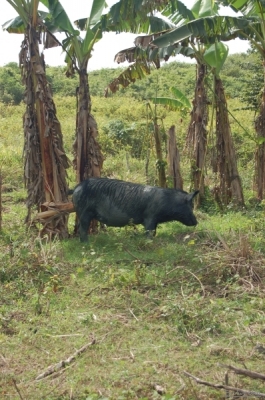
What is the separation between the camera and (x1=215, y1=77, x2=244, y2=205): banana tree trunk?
11.7 m

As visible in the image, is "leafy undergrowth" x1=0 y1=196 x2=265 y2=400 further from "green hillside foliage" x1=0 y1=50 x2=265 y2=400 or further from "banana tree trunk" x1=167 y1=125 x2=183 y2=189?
"banana tree trunk" x1=167 y1=125 x2=183 y2=189

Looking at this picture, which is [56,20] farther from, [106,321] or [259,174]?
→ [106,321]

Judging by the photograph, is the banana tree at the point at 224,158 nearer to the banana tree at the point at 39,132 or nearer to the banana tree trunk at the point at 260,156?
the banana tree trunk at the point at 260,156

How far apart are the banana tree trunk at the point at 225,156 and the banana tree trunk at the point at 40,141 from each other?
3632 millimetres

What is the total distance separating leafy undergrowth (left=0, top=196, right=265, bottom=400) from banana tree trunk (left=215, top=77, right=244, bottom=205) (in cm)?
310

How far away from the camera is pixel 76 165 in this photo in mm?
10422

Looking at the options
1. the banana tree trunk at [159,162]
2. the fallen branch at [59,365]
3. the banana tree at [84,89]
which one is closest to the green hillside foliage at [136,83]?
the banana tree trunk at [159,162]

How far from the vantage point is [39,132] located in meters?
9.69

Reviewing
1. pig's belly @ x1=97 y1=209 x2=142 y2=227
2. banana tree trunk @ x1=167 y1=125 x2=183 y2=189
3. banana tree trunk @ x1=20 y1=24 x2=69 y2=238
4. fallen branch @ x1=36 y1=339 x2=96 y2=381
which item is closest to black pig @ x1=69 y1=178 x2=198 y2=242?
pig's belly @ x1=97 y1=209 x2=142 y2=227

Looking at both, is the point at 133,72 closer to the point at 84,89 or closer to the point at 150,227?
the point at 84,89

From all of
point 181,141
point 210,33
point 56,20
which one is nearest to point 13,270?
point 56,20

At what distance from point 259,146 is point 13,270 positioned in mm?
6389

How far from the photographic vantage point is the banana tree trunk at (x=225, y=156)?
11734 millimetres

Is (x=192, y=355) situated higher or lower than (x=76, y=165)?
lower
